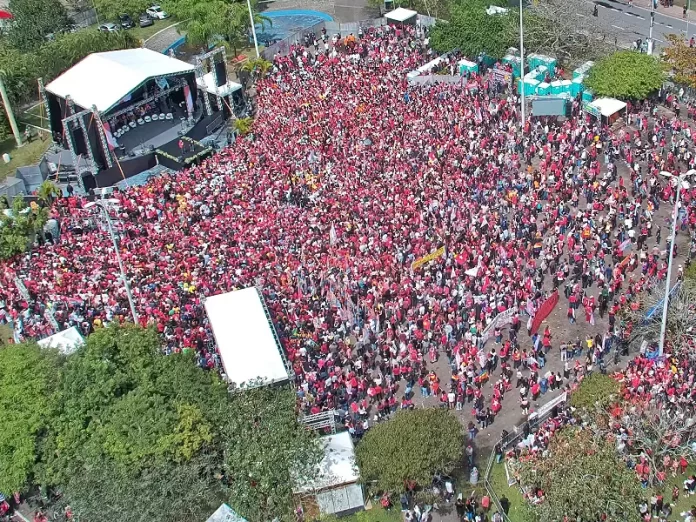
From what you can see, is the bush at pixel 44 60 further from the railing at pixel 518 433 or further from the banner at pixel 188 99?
the railing at pixel 518 433

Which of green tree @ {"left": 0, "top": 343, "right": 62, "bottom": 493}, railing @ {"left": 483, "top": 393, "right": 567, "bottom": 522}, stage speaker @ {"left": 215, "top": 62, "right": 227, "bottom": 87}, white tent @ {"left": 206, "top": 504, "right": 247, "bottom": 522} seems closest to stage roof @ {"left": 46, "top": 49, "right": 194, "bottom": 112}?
stage speaker @ {"left": 215, "top": 62, "right": 227, "bottom": 87}

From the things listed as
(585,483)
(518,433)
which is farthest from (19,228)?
(585,483)

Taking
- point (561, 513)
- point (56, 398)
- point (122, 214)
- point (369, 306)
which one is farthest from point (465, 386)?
point (122, 214)

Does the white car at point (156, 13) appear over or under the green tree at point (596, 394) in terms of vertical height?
over

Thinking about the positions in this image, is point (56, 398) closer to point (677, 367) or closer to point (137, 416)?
point (137, 416)

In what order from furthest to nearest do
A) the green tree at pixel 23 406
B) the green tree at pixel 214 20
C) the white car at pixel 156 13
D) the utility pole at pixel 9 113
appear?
the white car at pixel 156 13, the green tree at pixel 214 20, the utility pole at pixel 9 113, the green tree at pixel 23 406

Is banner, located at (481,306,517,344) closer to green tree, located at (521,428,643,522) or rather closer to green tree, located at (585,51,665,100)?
green tree, located at (521,428,643,522)

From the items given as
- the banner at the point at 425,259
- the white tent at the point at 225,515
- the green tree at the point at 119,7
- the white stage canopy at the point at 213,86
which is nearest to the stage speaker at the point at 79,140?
the white stage canopy at the point at 213,86

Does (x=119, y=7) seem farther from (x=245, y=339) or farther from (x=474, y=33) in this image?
(x=245, y=339)
